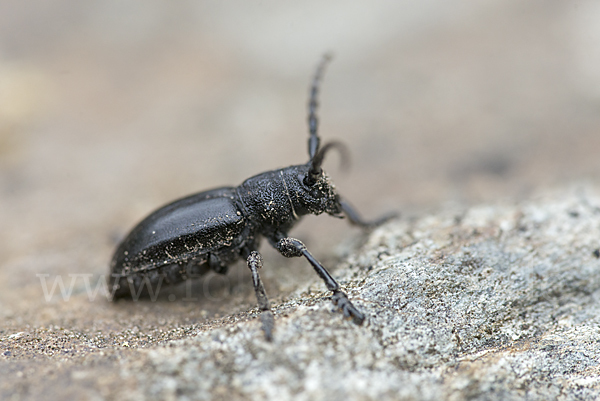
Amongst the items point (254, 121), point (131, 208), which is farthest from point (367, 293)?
point (254, 121)

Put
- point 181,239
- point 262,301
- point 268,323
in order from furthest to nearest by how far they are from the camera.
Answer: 1. point 181,239
2. point 262,301
3. point 268,323

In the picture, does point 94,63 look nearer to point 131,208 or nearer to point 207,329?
point 131,208

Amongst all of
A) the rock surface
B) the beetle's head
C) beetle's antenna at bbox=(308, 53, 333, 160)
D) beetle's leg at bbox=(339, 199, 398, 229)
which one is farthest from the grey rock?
beetle's antenna at bbox=(308, 53, 333, 160)

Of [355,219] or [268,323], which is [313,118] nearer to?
[355,219]

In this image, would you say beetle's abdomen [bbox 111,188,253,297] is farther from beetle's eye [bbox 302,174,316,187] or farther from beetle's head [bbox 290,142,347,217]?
beetle's eye [bbox 302,174,316,187]

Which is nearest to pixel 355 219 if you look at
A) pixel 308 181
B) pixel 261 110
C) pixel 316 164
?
pixel 308 181

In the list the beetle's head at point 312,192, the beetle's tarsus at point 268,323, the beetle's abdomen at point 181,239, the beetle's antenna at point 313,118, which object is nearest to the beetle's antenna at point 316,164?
the beetle's head at point 312,192

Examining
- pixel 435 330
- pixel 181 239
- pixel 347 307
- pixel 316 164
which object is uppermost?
pixel 316 164
